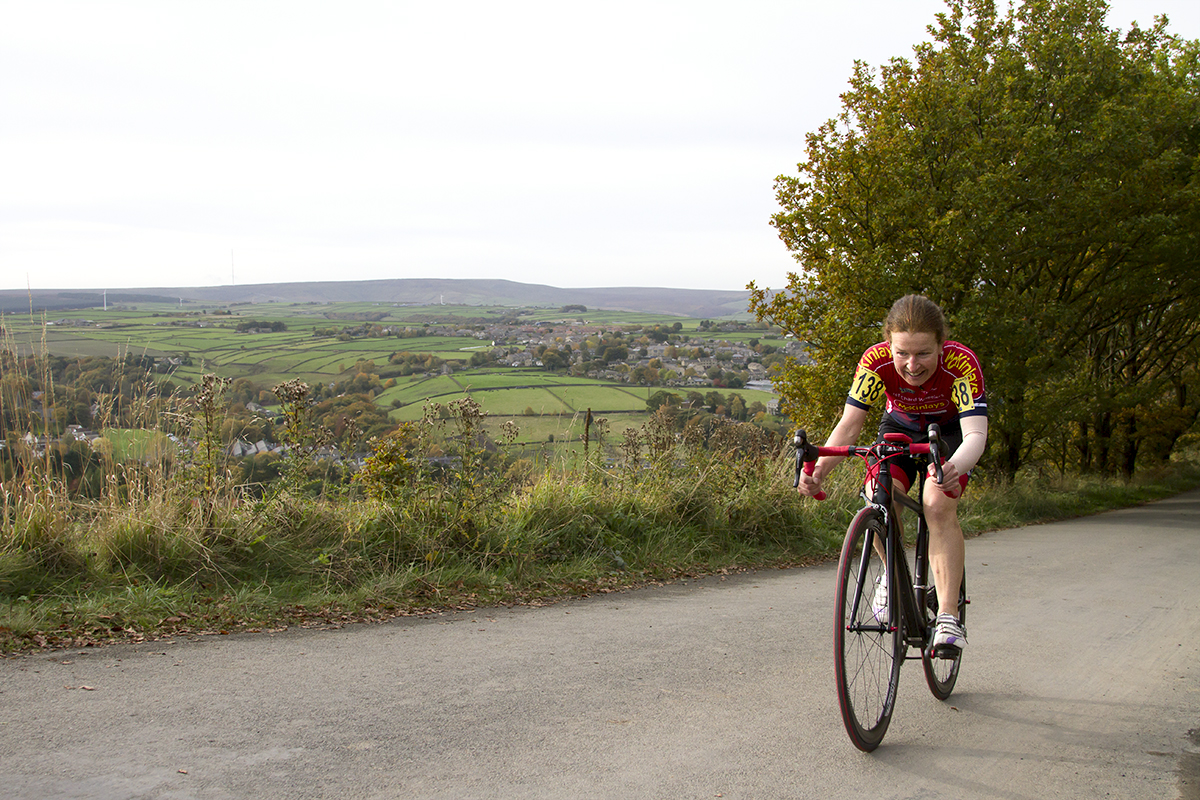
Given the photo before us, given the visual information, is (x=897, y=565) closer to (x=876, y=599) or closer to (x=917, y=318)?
(x=876, y=599)

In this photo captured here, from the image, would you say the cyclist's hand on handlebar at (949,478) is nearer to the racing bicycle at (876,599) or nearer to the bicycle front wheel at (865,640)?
the racing bicycle at (876,599)

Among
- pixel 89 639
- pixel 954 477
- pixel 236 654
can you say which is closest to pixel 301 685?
pixel 236 654

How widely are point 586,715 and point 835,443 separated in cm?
182

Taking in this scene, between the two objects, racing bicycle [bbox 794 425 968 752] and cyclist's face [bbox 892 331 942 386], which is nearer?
racing bicycle [bbox 794 425 968 752]

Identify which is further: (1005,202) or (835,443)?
(1005,202)

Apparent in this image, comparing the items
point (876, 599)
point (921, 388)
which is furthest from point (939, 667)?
point (921, 388)

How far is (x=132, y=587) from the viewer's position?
5836 mm

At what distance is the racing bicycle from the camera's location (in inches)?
151

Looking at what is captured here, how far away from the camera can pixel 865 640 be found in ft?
13.1

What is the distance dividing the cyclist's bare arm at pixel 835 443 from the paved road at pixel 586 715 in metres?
1.17

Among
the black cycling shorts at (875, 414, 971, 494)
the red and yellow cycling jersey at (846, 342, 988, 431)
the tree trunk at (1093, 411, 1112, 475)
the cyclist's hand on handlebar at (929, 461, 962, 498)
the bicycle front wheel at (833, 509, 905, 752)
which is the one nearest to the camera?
the bicycle front wheel at (833, 509, 905, 752)

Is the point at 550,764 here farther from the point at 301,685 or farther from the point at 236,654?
the point at 236,654

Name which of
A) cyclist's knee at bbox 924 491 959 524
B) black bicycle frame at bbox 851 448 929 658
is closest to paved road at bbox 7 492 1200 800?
black bicycle frame at bbox 851 448 929 658

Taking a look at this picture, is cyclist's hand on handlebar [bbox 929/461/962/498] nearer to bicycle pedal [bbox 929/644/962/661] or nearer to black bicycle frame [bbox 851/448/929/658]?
black bicycle frame [bbox 851/448/929/658]
